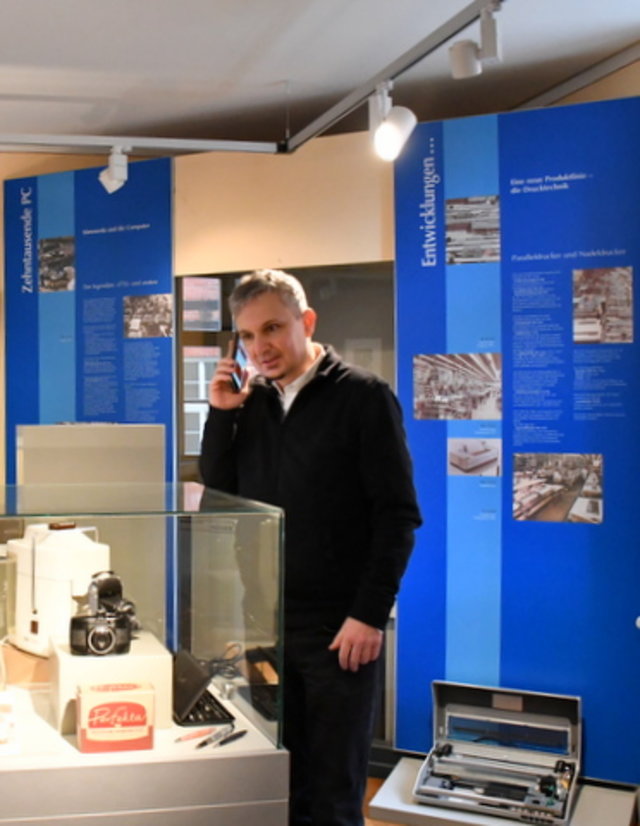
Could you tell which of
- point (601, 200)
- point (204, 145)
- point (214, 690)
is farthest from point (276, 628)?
point (204, 145)

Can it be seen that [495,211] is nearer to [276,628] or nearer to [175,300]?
[175,300]

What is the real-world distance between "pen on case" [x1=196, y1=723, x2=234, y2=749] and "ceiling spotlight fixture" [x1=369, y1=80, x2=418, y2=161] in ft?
7.17

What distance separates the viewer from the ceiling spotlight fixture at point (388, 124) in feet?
10.5

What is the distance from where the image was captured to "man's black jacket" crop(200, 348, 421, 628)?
83.2 inches

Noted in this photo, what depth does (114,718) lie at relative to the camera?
58.9 inches

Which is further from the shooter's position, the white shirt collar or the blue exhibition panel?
the blue exhibition panel

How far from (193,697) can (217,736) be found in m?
0.09

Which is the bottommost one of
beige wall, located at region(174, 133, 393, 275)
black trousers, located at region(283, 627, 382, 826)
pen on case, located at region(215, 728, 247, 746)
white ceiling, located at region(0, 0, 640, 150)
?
black trousers, located at region(283, 627, 382, 826)

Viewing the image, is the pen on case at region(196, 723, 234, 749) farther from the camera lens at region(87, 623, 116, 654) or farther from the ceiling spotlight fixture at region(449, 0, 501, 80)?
the ceiling spotlight fixture at region(449, 0, 501, 80)

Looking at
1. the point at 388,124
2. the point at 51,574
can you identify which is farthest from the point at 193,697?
the point at 388,124

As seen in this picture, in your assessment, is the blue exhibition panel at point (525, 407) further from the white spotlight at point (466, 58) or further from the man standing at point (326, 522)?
the man standing at point (326, 522)

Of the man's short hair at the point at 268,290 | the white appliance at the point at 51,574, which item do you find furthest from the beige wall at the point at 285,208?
the white appliance at the point at 51,574

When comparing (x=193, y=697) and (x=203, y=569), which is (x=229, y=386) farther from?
(x=193, y=697)

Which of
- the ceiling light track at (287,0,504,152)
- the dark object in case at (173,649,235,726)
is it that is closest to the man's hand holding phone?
the dark object in case at (173,649,235,726)
